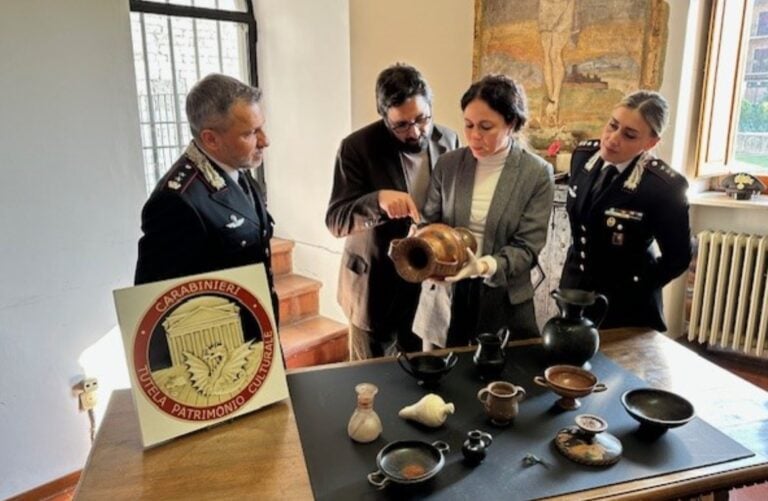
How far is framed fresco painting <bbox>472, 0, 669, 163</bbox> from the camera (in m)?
2.81

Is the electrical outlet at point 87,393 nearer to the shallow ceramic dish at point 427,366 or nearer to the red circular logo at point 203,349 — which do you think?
the red circular logo at point 203,349

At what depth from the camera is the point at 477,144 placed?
1.70 metres

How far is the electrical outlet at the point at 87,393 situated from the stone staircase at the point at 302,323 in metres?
1.06

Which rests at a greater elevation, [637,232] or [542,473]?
[637,232]

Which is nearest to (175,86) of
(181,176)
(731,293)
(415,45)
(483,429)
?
(415,45)

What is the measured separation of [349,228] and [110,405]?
0.90m

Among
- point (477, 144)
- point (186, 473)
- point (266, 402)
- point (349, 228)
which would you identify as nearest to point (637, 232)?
point (477, 144)

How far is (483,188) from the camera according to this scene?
1.75 meters

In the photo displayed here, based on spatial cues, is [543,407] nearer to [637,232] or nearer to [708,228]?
[637,232]

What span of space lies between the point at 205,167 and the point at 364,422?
80cm

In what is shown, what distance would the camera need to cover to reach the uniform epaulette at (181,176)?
1.45 metres

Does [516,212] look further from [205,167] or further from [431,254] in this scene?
[205,167]

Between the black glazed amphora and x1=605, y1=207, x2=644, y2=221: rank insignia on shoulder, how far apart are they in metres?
0.46

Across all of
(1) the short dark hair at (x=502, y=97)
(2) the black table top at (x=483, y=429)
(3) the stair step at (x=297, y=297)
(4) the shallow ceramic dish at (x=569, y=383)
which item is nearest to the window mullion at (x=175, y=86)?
(3) the stair step at (x=297, y=297)
